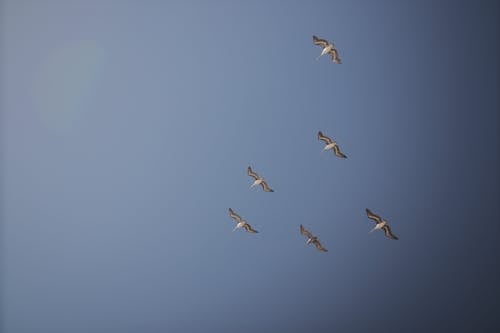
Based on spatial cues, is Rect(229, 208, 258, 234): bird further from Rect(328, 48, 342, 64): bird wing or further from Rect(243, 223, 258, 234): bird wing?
Rect(328, 48, 342, 64): bird wing

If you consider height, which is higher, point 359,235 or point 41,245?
point 359,235

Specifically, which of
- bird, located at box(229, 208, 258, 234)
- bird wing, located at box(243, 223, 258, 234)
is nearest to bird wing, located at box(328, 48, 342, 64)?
bird, located at box(229, 208, 258, 234)

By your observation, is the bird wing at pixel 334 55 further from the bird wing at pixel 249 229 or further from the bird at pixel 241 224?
the bird wing at pixel 249 229

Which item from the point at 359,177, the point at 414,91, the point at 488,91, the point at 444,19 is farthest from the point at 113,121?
the point at 488,91

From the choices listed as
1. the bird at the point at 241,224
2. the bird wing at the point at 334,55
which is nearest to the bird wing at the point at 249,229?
the bird at the point at 241,224

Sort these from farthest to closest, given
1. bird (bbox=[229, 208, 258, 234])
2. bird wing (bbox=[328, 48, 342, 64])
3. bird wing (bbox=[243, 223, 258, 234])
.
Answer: bird wing (bbox=[243, 223, 258, 234]), bird (bbox=[229, 208, 258, 234]), bird wing (bbox=[328, 48, 342, 64])

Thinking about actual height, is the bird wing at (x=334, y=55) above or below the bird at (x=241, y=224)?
above

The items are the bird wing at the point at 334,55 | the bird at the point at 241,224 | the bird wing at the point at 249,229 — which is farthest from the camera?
the bird wing at the point at 249,229

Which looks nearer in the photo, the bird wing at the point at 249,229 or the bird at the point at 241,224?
the bird at the point at 241,224

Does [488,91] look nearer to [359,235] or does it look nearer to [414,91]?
[414,91]

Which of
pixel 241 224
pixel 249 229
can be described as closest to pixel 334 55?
pixel 241 224

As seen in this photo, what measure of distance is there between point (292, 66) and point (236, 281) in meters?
7.69

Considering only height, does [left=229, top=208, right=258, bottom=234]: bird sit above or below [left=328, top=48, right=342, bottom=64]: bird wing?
below

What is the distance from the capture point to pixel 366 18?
52.4 ft
